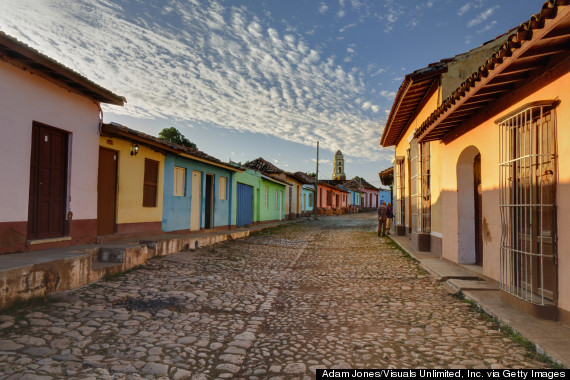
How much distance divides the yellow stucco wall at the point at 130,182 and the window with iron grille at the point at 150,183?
132 millimetres

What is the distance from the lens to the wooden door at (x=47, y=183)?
240 inches

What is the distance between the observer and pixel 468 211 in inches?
281

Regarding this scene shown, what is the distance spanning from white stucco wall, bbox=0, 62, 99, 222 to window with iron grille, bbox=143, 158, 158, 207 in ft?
6.66

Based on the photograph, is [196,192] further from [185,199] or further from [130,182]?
[130,182]

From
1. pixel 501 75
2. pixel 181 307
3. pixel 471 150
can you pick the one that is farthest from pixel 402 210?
pixel 181 307

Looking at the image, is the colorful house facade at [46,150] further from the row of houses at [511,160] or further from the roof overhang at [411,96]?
the roof overhang at [411,96]

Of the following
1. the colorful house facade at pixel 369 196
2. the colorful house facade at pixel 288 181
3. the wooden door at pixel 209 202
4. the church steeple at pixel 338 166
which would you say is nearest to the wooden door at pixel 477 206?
the wooden door at pixel 209 202

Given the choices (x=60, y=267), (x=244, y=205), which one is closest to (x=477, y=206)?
(x=60, y=267)

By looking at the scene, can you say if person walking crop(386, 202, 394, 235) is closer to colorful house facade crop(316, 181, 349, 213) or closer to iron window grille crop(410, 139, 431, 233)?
iron window grille crop(410, 139, 431, 233)

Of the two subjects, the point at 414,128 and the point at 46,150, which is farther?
the point at 414,128

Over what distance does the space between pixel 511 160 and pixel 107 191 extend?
7571mm

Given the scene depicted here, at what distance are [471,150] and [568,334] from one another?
4007 mm

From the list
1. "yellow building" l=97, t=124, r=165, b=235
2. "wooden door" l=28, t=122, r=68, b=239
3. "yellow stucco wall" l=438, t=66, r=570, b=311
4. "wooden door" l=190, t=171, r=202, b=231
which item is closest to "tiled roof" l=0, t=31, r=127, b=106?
"yellow building" l=97, t=124, r=165, b=235

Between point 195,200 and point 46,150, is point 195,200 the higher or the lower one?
the lower one
